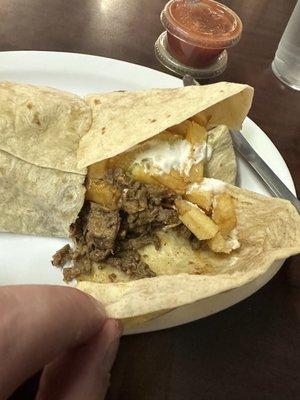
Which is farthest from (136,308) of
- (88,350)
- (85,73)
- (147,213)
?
(85,73)

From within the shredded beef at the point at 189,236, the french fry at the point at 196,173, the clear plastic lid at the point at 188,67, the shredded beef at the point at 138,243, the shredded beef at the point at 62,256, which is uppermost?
the french fry at the point at 196,173

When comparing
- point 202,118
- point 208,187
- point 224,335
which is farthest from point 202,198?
point 224,335

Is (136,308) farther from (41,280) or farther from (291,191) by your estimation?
(291,191)

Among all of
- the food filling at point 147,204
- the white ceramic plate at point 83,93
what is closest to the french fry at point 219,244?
the food filling at point 147,204

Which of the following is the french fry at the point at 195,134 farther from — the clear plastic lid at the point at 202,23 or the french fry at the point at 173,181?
the clear plastic lid at the point at 202,23

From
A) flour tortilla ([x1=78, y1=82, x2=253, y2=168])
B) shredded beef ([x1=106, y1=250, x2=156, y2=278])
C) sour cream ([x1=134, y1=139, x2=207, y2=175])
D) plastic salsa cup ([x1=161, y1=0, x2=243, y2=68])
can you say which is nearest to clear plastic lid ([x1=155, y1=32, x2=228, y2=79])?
plastic salsa cup ([x1=161, y1=0, x2=243, y2=68])

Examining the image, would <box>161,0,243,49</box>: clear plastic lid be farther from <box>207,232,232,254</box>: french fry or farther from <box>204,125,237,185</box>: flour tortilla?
<box>207,232,232,254</box>: french fry
